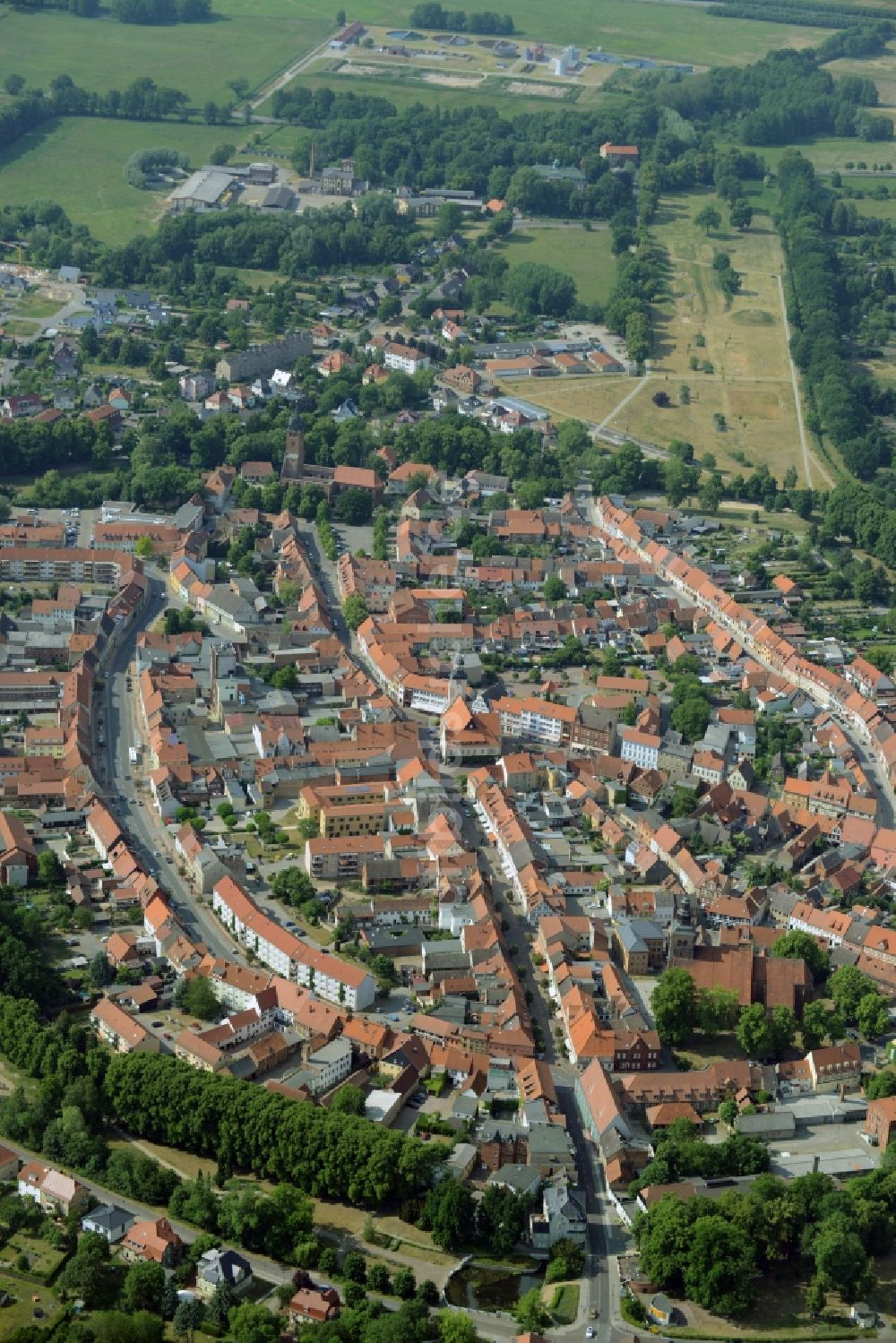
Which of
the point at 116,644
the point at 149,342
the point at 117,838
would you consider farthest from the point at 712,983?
the point at 149,342

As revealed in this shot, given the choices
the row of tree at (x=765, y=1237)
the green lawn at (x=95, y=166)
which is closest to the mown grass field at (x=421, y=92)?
the green lawn at (x=95, y=166)

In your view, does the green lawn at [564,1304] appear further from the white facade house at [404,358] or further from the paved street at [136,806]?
the white facade house at [404,358]

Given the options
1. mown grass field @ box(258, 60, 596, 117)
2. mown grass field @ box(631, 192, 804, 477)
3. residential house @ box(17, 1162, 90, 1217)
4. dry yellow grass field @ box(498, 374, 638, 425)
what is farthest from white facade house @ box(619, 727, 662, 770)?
mown grass field @ box(258, 60, 596, 117)

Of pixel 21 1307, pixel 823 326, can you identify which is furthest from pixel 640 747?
pixel 823 326

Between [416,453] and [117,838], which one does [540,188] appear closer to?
[416,453]

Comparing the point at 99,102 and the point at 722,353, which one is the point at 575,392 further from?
the point at 99,102
